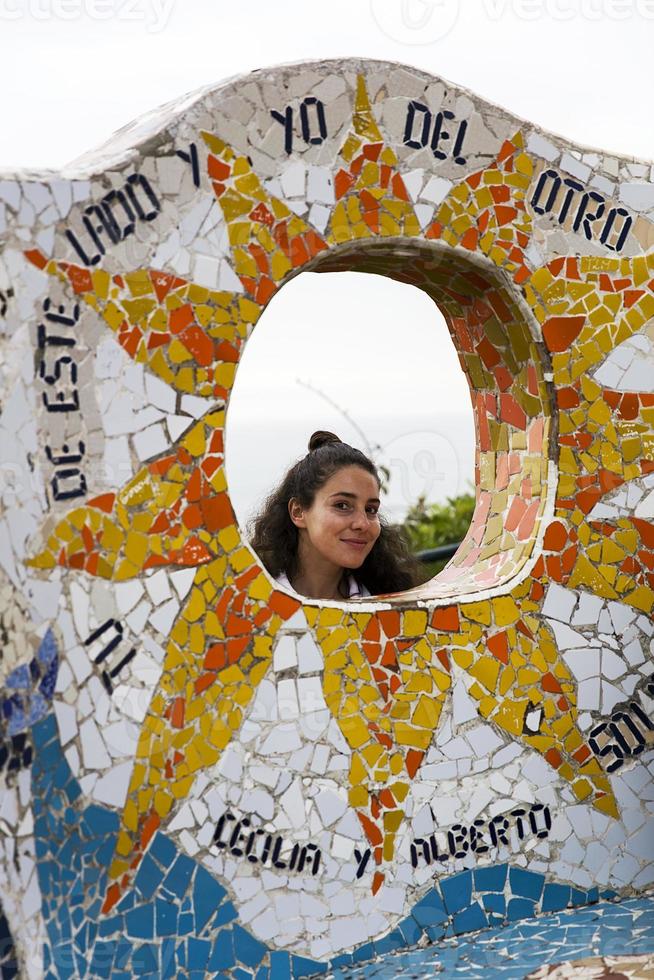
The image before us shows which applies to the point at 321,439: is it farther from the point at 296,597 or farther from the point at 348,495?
the point at 296,597

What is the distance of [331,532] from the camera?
17.4 feet

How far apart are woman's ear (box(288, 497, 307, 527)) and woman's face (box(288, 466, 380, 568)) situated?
2cm

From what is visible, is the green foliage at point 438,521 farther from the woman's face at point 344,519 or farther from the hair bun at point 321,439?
the woman's face at point 344,519

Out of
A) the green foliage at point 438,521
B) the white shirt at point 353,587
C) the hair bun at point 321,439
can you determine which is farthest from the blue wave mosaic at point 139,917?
the green foliage at point 438,521

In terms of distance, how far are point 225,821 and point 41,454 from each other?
126cm

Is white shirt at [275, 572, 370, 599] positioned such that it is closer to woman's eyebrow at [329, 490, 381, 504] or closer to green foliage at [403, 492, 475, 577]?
woman's eyebrow at [329, 490, 381, 504]

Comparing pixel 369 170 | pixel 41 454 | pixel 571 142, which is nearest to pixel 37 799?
pixel 41 454

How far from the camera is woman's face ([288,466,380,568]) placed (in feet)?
17.3

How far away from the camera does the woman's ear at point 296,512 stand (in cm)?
546

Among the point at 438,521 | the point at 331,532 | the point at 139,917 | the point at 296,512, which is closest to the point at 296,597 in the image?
the point at 331,532

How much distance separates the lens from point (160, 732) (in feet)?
14.5

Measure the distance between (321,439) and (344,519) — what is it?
24.8 inches

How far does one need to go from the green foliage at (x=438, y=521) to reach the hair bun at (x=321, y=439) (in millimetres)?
5526

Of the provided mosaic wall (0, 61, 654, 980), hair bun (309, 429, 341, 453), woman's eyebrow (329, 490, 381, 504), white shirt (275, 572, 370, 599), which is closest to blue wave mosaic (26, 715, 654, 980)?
mosaic wall (0, 61, 654, 980)
